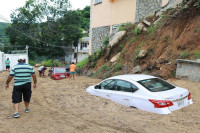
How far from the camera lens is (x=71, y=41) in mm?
41406

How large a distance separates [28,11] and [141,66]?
3667cm

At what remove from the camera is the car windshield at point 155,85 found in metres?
5.51

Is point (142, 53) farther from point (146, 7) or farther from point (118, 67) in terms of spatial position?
point (146, 7)

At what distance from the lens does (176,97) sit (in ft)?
16.6

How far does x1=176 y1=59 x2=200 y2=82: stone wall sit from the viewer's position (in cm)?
807

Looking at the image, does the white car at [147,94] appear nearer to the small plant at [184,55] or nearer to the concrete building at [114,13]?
the small plant at [184,55]

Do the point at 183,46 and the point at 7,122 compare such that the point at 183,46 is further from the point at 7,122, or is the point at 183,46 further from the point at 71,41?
the point at 71,41

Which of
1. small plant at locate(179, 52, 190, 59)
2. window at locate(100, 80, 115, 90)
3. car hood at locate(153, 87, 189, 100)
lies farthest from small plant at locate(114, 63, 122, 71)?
car hood at locate(153, 87, 189, 100)

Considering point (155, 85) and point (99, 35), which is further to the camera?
point (99, 35)

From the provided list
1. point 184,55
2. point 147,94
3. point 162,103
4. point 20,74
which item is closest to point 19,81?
point 20,74

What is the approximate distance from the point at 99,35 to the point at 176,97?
1598 cm

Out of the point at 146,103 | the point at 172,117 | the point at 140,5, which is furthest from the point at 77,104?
the point at 140,5

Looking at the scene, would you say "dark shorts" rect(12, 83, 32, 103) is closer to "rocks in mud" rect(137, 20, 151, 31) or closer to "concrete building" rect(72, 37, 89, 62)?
"rocks in mud" rect(137, 20, 151, 31)

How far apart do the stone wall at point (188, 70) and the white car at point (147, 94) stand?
290cm
